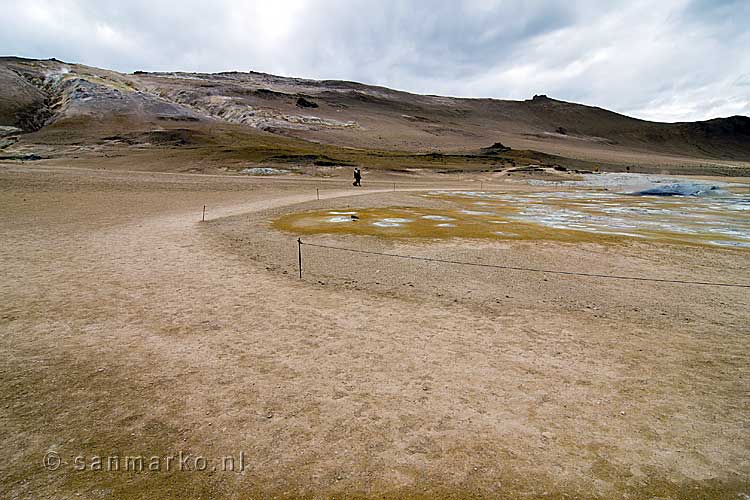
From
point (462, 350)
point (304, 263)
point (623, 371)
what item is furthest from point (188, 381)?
point (304, 263)

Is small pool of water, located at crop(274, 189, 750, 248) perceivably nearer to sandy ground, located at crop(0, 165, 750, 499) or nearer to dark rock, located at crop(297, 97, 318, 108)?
sandy ground, located at crop(0, 165, 750, 499)

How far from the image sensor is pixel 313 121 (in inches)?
4072

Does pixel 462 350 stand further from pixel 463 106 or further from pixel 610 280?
pixel 463 106

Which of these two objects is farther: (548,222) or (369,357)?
(548,222)

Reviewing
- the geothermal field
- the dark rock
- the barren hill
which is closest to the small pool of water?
the geothermal field

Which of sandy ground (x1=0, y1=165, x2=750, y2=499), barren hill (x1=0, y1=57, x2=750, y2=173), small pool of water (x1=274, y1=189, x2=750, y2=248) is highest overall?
barren hill (x1=0, y1=57, x2=750, y2=173)

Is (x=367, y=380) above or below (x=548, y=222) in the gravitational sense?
below

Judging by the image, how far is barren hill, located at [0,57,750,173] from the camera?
7650 cm

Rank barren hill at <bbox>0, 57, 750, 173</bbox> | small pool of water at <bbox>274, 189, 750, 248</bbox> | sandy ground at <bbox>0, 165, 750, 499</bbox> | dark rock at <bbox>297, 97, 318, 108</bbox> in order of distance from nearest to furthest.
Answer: sandy ground at <bbox>0, 165, 750, 499</bbox>
small pool of water at <bbox>274, 189, 750, 248</bbox>
barren hill at <bbox>0, 57, 750, 173</bbox>
dark rock at <bbox>297, 97, 318, 108</bbox>

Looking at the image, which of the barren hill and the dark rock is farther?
the dark rock

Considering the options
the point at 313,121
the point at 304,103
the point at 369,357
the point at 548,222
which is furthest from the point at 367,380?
the point at 304,103

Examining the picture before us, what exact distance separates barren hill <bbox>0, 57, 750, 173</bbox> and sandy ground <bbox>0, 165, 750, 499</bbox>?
50.3m

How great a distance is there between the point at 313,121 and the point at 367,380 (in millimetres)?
103858

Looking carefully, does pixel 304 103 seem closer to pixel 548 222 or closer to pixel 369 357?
pixel 548 222
